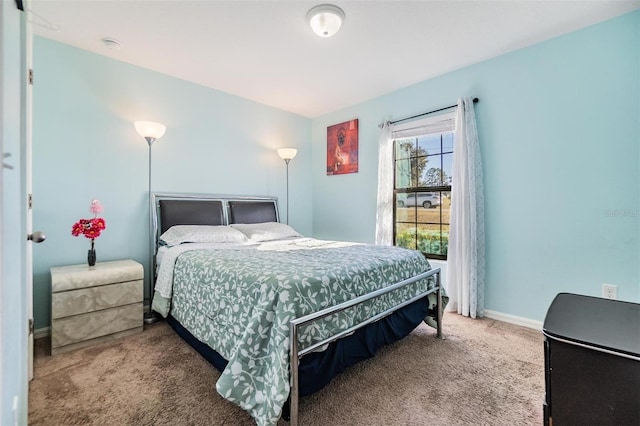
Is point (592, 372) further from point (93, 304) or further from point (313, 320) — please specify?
point (93, 304)

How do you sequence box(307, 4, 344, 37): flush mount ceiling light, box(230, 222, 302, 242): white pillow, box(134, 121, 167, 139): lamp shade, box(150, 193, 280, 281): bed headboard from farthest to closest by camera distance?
1. box(230, 222, 302, 242): white pillow
2. box(150, 193, 280, 281): bed headboard
3. box(134, 121, 167, 139): lamp shade
4. box(307, 4, 344, 37): flush mount ceiling light

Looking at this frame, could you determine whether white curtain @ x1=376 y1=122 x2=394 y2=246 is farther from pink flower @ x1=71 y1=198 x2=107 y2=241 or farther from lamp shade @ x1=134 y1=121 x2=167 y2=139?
pink flower @ x1=71 y1=198 x2=107 y2=241

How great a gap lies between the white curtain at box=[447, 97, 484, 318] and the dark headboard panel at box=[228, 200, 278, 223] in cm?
230

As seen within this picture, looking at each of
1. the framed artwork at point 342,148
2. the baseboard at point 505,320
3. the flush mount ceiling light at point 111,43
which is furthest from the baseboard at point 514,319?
the flush mount ceiling light at point 111,43

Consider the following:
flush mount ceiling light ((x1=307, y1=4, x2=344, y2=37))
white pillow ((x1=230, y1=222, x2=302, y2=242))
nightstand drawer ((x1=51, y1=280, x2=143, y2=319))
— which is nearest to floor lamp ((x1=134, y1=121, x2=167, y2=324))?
nightstand drawer ((x1=51, y1=280, x2=143, y2=319))

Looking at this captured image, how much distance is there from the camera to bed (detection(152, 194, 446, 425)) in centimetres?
135

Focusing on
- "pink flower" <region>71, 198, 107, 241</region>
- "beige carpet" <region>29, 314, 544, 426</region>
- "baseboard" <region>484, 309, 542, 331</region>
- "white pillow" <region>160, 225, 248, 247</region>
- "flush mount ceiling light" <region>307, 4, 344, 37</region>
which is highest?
"flush mount ceiling light" <region>307, 4, 344, 37</region>

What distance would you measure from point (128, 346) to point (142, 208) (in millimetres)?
1395

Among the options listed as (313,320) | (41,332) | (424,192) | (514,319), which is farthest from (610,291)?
(41,332)

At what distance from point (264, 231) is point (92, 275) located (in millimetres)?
1581

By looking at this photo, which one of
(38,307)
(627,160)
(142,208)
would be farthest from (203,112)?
(627,160)

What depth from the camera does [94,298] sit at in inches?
86.9

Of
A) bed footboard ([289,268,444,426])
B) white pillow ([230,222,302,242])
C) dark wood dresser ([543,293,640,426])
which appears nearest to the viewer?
dark wood dresser ([543,293,640,426])

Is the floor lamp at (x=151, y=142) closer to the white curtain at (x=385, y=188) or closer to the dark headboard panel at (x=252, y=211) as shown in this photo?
the dark headboard panel at (x=252, y=211)
